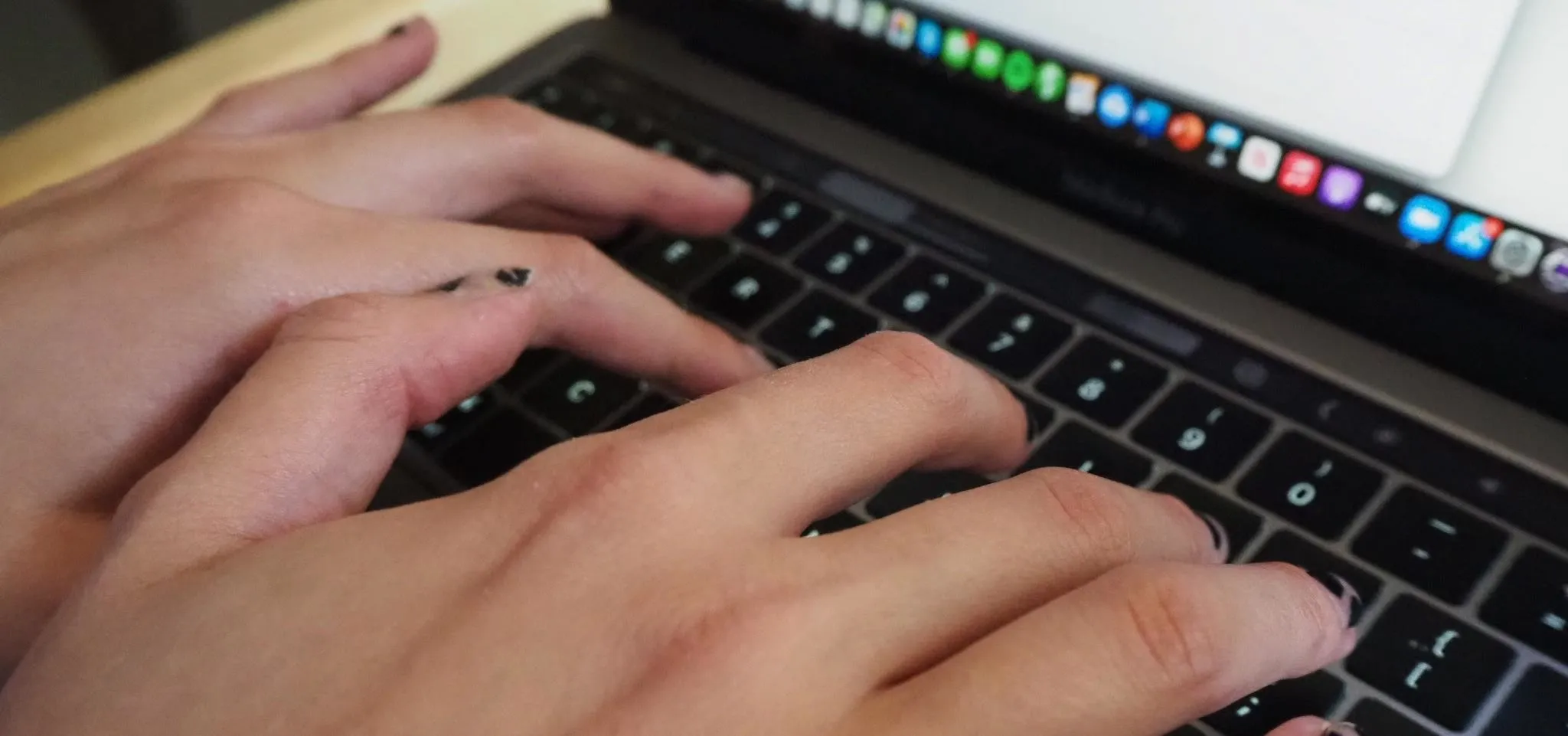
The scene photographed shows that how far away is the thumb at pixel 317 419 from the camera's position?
37cm

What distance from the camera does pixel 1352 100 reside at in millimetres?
446

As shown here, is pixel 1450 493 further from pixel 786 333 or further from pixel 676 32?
pixel 676 32

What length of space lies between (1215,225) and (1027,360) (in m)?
0.11

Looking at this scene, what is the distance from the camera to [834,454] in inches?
14.8

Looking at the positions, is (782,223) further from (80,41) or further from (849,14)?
(80,41)

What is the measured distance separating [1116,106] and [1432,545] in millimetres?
224

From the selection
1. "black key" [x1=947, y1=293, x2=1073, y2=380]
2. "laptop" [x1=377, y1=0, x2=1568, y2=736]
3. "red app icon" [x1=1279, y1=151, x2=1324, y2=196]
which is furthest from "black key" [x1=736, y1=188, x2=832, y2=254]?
Answer: "red app icon" [x1=1279, y1=151, x2=1324, y2=196]

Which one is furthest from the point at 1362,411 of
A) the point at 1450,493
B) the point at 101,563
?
the point at 101,563

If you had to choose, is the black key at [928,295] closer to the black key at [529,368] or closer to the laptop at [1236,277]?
the laptop at [1236,277]

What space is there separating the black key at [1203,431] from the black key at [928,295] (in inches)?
4.0

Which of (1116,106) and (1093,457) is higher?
(1116,106)

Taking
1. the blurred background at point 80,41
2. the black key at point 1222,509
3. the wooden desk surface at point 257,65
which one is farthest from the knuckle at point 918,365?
the blurred background at point 80,41

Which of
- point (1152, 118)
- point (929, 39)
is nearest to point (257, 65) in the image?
point (929, 39)

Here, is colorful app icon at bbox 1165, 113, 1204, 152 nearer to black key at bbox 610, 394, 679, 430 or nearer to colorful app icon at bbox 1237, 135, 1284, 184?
colorful app icon at bbox 1237, 135, 1284, 184
